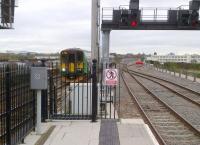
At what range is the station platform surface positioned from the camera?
1075 centimetres

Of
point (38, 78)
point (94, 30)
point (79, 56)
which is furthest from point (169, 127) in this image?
point (79, 56)

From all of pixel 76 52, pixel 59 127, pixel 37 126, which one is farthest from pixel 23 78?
pixel 76 52

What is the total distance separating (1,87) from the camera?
878 cm

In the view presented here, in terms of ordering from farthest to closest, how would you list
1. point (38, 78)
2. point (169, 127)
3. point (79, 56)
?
point (79, 56)
point (169, 127)
point (38, 78)

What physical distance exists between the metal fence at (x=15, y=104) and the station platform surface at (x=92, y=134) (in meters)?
0.42

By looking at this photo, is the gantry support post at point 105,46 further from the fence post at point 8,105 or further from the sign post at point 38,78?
the fence post at point 8,105

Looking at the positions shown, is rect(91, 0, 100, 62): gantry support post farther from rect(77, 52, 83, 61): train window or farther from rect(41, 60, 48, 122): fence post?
rect(77, 52, 83, 61): train window

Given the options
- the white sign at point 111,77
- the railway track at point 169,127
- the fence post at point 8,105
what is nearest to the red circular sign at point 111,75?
the white sign at point 111,77

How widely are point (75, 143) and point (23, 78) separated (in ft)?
5.56

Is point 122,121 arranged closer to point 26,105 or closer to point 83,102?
point 83,102

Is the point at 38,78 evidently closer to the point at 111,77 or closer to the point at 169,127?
the point at 111,77

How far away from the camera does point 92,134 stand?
38.2 ft

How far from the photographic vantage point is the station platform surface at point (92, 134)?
10750 millimetres

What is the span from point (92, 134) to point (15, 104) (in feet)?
8.07
